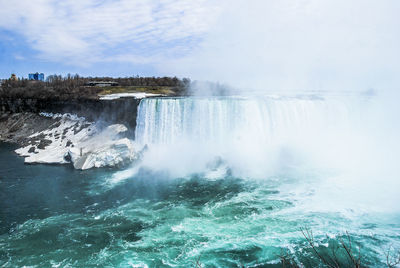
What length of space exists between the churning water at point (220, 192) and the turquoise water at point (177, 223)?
6 centimetres

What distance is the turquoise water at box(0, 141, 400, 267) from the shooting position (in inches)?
433

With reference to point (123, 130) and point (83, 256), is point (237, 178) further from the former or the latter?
point (123, 130)

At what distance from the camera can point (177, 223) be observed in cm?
1358

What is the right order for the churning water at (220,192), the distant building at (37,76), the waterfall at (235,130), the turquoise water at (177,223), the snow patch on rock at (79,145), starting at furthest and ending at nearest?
the distant building at (37,76) < the waterfall at (235,130) < the snow patch on rock at (79,145) < the churning water at (220,192) < the turquoise water at (177,223)

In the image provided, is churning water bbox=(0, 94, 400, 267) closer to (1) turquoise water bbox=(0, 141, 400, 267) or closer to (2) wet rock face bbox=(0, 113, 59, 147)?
(1) turquoise water bbox=(0, 141, 400, 267)

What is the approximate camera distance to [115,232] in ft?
42.7

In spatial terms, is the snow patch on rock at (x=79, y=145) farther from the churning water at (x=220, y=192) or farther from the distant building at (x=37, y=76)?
the distant building at (x=37, y=76)

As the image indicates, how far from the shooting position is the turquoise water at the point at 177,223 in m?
11.0

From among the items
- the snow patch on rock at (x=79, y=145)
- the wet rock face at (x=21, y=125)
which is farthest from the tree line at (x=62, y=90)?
the snow patch on rock at (x=79, y=145)

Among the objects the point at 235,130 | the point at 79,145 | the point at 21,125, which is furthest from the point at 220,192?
the point at 21,125

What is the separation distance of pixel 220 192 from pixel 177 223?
4.35 m

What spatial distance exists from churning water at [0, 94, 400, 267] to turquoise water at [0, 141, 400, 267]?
0.06 metres

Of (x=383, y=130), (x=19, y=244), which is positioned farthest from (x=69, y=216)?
(x=383, y=130)

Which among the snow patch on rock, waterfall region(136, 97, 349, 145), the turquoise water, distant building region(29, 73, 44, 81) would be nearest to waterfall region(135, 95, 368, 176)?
waterfall region(136, 97, 349, 145)
